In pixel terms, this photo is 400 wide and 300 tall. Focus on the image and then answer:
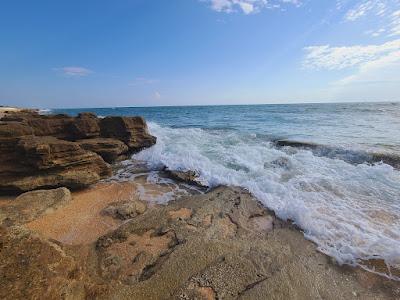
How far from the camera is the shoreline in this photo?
2453 mm

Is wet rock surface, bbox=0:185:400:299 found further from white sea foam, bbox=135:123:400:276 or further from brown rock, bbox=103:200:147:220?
white sea foam, bbox=135:123:400:276

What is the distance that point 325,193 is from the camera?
5070 millimetres

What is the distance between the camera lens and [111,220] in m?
4.05

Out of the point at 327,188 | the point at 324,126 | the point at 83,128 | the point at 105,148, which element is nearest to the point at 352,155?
the point at 327,188

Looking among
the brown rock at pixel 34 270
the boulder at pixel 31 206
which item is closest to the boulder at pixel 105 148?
the boulder at pixel 31 206

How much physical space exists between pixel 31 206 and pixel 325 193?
5.65m

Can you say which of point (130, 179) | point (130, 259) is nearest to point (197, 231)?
point (130, 259)

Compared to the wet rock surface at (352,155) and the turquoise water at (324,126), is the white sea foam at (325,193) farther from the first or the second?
the turquoise water at (324,126)

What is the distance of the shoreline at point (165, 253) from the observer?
245 cm

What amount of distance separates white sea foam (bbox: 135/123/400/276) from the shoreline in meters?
0.26

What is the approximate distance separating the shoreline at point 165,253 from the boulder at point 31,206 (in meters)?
0.02

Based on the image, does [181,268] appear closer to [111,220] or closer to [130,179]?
[111,220]

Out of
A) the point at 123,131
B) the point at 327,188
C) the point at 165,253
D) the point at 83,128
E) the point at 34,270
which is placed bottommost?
the point at 327,188

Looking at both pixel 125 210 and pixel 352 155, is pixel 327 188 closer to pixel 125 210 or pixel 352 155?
pixel 352 155
